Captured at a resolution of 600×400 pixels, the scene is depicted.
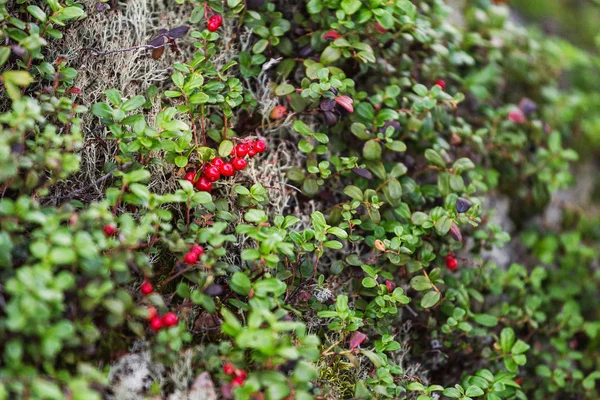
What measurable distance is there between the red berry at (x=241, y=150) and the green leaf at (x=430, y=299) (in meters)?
0.93

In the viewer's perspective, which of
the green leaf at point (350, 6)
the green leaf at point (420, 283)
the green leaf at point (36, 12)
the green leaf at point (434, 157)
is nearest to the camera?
the green leaf at point (36, 12)

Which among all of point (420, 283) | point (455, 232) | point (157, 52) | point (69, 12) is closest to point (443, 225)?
point (455, 232)

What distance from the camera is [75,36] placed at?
7.52 feet

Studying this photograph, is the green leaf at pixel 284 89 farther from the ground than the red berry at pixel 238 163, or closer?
farther from the ground

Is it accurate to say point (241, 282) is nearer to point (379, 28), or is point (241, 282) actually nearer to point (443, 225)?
point (443, 225)

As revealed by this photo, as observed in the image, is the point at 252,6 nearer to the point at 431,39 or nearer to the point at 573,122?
the point at 431,39

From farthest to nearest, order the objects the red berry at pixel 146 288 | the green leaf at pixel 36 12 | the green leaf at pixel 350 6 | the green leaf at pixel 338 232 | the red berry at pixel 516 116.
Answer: the red berry at pixel 516 116 < the green leaf at pixel 350 6 < the green leaf at pixel 338 232 < the green leaf at pixel 36 12 < the red berry at pixel 146 288

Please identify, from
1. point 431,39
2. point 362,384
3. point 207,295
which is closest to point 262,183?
point 207,295

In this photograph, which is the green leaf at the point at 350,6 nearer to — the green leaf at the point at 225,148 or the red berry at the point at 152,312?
the green leaf at the point at 225,148

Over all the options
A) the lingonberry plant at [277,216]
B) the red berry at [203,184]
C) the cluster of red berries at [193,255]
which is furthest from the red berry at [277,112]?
the cluster of red berries at [193,255]

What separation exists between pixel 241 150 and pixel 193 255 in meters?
0.51

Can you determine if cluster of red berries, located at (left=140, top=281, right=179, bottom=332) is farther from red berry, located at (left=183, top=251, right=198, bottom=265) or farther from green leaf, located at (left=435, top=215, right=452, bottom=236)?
green leaf, located at (left=435, top=215, right=452, bottom=236)

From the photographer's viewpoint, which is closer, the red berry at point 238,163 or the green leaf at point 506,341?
the red berry at point 238,163

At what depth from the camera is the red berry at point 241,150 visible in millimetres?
2170
